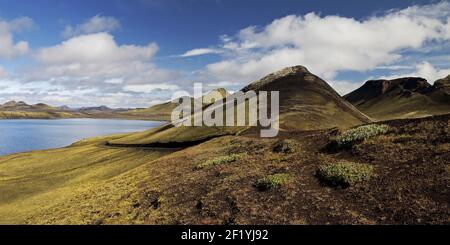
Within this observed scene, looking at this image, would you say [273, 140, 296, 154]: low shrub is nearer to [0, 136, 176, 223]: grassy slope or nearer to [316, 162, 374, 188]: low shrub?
[316, 162, 374, 188]: low shrub

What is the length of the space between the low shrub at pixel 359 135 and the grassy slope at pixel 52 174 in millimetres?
32178

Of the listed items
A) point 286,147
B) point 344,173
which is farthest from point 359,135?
point 344,173

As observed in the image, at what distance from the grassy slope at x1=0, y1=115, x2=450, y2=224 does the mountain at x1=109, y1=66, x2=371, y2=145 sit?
120ft

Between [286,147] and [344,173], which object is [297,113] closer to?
[286,147]

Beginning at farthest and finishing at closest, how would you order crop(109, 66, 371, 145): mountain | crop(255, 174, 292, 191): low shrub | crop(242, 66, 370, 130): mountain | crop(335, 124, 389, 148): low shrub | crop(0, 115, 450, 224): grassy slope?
crop(242, 66, 370, 130): mountain
crop(109, 66, 371, 145): mountain
crop(335, 124, 389, 148): low shrub
crop(255, 174, 292, 191): low shrub
crop(0, 115, 450, 224): grassy slope

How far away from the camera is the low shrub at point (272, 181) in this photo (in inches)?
987

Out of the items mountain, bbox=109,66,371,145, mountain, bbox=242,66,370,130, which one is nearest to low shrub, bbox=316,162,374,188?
mountain, bbox=109,66,371,145

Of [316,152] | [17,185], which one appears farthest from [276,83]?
[316,152]

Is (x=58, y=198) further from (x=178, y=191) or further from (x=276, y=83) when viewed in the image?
(x=276, y=83)

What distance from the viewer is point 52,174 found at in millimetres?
66875

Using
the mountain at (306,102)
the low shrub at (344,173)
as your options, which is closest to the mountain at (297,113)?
the mountain at (306,102)

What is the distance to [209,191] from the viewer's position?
90.9ft

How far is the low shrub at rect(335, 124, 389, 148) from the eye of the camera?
2977cm
